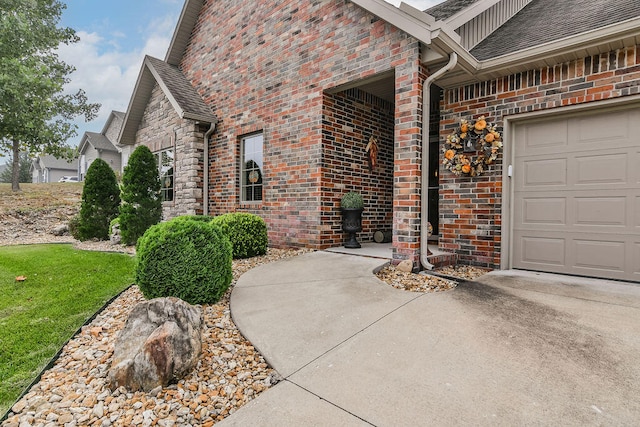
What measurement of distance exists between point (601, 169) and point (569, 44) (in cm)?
154

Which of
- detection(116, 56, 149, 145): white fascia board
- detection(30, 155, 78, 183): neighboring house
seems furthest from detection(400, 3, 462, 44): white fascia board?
detection(30, 155, 78, 183): neighboring house

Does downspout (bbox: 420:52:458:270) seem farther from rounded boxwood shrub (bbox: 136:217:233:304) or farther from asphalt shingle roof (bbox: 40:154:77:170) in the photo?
asphalt shingle roof (bbox: 40:154:77:170)

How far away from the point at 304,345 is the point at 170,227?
1773mm

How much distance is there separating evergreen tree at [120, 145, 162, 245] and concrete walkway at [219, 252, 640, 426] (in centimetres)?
461

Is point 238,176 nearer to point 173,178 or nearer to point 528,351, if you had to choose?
point 173,178

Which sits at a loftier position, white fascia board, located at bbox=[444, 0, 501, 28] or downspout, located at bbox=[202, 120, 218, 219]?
white fascia board, located at bbox=[444, 0, 501, 28]

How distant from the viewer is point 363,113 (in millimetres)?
6406

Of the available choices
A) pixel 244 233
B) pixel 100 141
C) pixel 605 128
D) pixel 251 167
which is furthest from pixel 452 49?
pixel 100 141

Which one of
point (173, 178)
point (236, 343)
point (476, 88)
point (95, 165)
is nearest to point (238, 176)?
point (173, 178)

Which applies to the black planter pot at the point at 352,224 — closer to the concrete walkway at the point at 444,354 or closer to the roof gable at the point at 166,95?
the concrete walkway at the point at 444,354

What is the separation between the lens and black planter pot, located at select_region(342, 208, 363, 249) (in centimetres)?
578

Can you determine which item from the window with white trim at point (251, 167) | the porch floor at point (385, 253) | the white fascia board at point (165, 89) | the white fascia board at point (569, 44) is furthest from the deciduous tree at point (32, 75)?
the white fascia board at point (569, 44)

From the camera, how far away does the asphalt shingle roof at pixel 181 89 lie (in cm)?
777

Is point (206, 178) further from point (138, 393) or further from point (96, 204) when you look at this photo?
point (138, 393)
